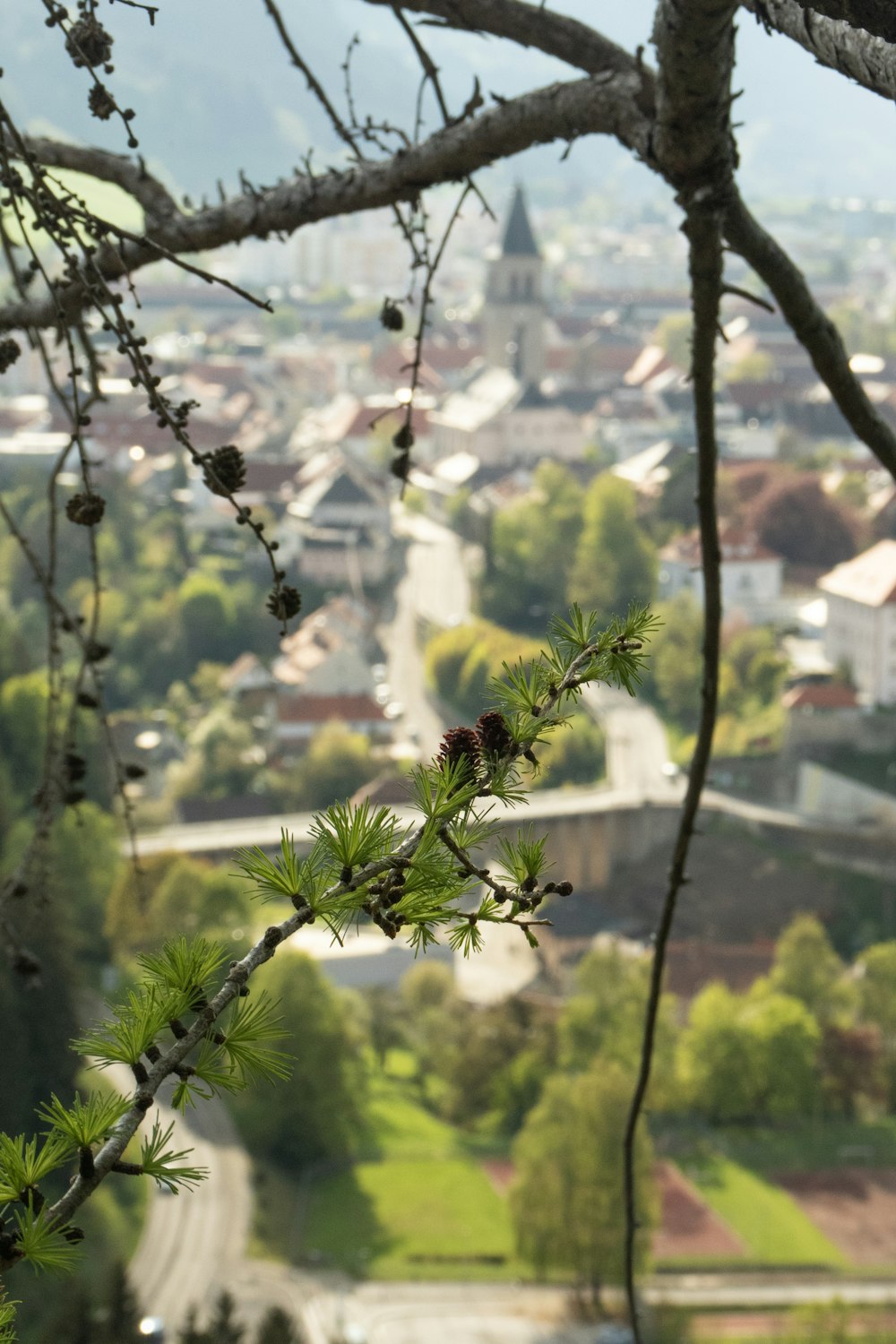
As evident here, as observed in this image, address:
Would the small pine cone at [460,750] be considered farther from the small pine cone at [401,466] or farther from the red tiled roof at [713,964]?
the red tiled roof at [713,964]

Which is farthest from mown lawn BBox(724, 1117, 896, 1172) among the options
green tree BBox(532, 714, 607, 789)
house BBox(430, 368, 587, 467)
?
house BBox(430, 368, 587, 467)

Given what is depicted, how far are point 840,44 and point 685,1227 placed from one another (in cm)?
1456

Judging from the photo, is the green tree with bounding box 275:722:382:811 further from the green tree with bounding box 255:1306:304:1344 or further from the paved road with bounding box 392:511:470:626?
the green tree with bounding box 255:1306:304:1344

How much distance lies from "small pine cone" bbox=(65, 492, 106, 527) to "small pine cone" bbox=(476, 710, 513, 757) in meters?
0.26

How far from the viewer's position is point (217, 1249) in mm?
13117

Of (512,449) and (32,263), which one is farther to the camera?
(512,449)

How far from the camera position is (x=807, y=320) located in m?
1.17

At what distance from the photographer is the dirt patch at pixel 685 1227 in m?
14.1

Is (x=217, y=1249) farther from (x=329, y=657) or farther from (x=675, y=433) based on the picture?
(x=675, y=433)

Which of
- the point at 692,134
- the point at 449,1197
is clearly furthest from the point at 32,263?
the point at 449,1197


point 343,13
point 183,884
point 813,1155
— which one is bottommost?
point 813,1155

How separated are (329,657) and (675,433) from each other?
516 inches

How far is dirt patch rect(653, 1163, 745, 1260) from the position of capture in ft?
46.3

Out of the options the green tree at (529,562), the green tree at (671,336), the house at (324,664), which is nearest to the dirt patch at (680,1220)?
the house at (324,664)
